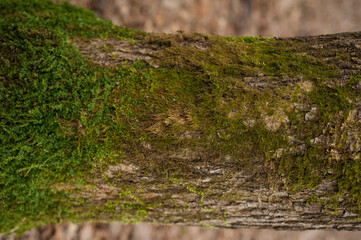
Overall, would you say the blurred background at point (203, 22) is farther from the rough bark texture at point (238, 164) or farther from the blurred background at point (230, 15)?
the rough bark texture at point (238, 164)

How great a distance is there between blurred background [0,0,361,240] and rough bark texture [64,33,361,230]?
5.59 ft

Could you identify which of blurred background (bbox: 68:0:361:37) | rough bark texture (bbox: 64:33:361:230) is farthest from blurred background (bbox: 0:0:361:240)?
rough bark texture (bbox: 64:33:361:230)

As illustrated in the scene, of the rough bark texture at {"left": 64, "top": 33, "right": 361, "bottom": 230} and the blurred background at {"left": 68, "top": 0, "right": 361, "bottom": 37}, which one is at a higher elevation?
the blurred background at {"left": 68, "top": 0, "right": 361, "bottom": 37}

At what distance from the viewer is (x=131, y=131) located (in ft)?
5.57

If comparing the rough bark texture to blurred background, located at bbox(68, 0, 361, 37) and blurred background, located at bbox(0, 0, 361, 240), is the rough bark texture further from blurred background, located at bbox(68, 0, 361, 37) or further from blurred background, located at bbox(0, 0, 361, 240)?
blurred background, located at bbox(68, 0, 361, 37)

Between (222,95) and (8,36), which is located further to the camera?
(8,36)

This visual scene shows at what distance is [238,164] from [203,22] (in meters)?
2.93

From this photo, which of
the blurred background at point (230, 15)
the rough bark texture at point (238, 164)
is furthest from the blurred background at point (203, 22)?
the rough bark texture at point (238, 164)

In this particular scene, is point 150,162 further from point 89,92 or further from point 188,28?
A: point 188,28

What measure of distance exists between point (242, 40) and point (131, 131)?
1.04 m

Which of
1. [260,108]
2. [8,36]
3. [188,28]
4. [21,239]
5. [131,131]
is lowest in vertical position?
[21,239]

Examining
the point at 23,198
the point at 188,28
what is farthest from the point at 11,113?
the point at 188,28

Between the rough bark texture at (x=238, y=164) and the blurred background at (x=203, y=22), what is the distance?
1.70 metres

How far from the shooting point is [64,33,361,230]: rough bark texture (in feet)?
5.32
